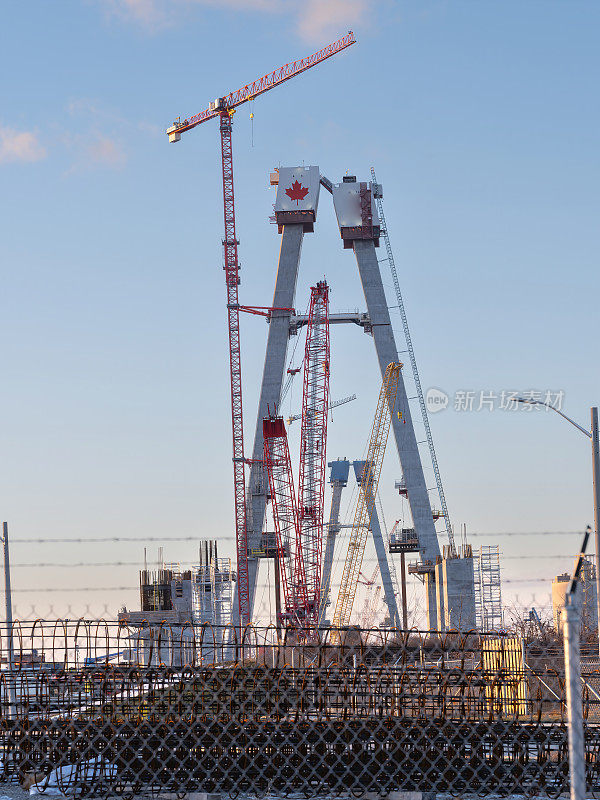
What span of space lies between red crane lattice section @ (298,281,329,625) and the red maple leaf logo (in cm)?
1261

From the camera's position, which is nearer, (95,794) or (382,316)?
(95,794)

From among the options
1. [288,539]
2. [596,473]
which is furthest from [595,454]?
[288,539]

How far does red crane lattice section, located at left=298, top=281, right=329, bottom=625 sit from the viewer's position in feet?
268

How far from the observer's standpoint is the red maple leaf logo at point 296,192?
69750 mm

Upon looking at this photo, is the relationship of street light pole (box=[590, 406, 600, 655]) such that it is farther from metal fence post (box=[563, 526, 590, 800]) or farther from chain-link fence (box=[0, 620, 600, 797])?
metal fence post (box=[563, 526, 590, 800])

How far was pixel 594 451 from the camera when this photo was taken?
71.9ft

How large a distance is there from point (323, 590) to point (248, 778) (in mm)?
78582

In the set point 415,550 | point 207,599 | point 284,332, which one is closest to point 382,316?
point 284,332

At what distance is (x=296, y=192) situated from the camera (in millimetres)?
69938

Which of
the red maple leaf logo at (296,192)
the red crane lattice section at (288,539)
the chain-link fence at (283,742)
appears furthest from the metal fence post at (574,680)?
the red crane lattice section at (288,539)

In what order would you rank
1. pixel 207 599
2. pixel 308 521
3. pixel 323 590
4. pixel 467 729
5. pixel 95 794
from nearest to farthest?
pixel 95 794
pixel 467 729
pixel 207 599
pixel 308 521
pixel 323 590

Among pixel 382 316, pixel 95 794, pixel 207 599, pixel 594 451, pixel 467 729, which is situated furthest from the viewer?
pixel 207 599

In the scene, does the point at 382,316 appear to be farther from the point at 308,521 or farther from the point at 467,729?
the point at 467,729

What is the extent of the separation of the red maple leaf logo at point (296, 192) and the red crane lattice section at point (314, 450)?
12.6 m
